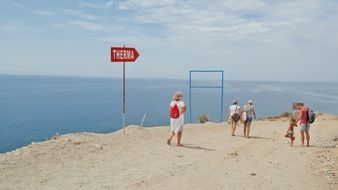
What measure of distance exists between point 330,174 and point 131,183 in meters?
5.44

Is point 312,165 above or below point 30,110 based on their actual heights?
above

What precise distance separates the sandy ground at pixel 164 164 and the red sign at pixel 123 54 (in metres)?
2.95

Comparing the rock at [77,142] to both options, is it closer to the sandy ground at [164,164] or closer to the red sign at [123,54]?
the sandy ground at [164,164]

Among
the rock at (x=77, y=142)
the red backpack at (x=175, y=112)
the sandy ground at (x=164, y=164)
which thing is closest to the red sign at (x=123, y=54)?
the red backpack at (x=175, y=112)

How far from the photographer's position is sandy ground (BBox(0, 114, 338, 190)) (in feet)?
33.7

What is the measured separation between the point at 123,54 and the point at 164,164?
18.7 ft

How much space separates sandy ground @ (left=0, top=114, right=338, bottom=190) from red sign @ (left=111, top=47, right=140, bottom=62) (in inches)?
116

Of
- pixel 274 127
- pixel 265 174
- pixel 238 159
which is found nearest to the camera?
pixel 265 174

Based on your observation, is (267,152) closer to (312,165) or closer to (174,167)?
(312,165)

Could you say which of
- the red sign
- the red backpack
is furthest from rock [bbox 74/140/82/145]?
the red sign

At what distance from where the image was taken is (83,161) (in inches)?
484

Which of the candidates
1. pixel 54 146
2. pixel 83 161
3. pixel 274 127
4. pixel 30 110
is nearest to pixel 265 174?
pixel 83 161

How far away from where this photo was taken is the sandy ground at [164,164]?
10258 mm

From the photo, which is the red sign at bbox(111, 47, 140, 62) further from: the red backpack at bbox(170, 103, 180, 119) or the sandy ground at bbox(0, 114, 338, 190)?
the sandy ground at bbox(0, 114, 338, 190)
